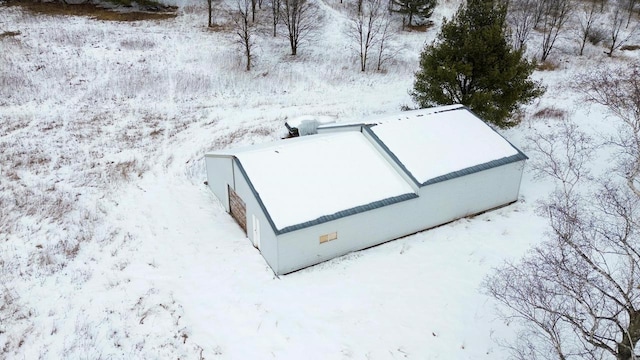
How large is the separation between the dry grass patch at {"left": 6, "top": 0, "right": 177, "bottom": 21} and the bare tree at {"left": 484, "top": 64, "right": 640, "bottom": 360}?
1477 inches

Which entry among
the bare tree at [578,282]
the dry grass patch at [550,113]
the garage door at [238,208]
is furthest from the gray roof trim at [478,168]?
the dry grass patch at [550,113]

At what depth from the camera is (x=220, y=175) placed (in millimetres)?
20344

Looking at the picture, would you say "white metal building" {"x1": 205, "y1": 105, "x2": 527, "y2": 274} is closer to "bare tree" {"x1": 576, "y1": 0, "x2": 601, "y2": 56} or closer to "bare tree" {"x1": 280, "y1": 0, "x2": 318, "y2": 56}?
"bare tree" {"x1": 280, "y1": 0, "x2": 318, "y2": 56}

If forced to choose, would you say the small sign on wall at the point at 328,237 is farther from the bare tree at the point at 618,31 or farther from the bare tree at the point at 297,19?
the bare tree at the point at 618,31

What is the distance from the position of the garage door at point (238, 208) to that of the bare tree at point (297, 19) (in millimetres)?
22784

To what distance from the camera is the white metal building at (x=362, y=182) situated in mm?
16719

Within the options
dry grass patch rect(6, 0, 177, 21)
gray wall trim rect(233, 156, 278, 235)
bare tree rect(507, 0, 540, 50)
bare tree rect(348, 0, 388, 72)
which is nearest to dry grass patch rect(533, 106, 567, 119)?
bare tree rect(348, 0, 388, 72)

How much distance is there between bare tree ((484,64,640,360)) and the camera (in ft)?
33.8

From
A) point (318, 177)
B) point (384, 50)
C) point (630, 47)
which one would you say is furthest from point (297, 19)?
point (630, 47)

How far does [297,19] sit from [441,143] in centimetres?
2859

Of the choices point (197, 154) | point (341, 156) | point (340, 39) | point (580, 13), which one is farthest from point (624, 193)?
point (580, 13)

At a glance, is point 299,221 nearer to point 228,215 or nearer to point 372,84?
point 228,215

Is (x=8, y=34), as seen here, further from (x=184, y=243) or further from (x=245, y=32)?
(x=184, y=243)

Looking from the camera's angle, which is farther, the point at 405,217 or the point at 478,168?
the point at 478,168
